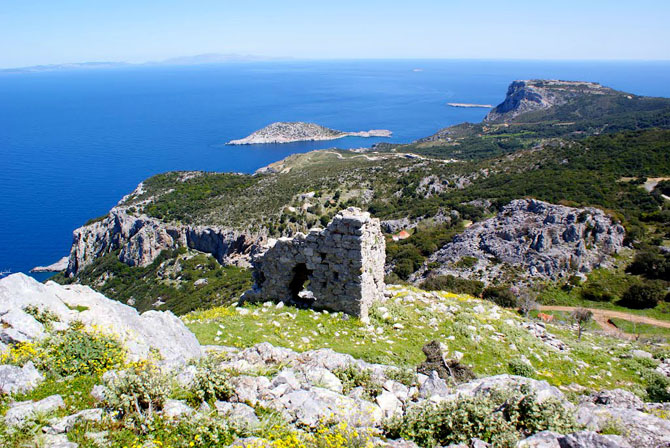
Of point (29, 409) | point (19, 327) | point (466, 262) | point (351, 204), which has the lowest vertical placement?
point (351, 204)

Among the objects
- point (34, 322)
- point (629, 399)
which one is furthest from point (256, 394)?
point (629, 399)

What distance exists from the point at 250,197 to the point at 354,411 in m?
60.1

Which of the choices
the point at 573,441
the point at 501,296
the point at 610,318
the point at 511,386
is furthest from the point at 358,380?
the point at 610,318

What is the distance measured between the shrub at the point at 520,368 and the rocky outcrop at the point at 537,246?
18.9 metres

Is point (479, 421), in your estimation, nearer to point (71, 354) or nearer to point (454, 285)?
point (71, 354)

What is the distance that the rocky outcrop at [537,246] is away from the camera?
91.8ft

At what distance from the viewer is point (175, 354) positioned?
8203 millimetres

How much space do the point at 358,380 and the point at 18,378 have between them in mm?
6080

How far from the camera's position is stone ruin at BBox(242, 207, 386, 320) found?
1246 centimetres

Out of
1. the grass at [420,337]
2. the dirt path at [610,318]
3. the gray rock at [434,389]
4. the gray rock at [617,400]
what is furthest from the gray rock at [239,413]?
the dirt path at [610,318]

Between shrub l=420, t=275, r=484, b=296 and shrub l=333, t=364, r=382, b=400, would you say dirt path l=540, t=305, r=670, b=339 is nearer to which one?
shrub l=420, t=275, r=484, b=296

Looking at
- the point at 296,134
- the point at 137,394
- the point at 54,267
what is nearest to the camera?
the point at 137,394

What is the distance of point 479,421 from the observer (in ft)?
19.0

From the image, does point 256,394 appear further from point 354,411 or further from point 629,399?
point 629,399
